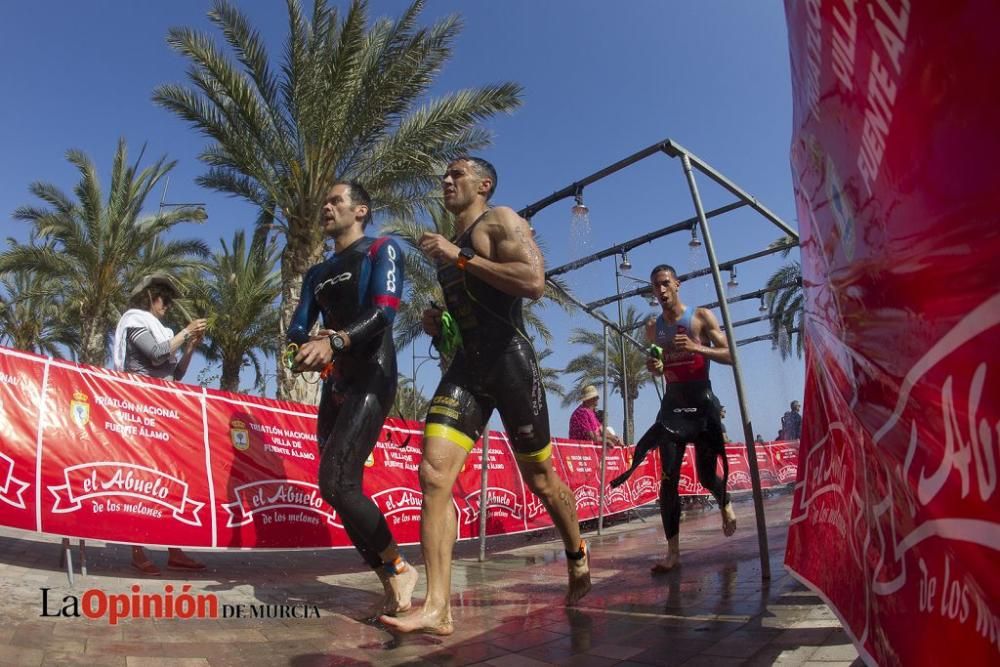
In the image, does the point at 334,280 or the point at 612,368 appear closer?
the point at 334,280

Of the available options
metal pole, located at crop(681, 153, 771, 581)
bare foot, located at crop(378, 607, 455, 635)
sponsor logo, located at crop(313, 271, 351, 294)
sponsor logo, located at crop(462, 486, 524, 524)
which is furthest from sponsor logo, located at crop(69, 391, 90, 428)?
metal pole, located at crop(681, 153, 771, 581)

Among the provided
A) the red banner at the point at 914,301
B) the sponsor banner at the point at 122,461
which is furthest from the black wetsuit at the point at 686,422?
the sponsor banner at the point at 122,461

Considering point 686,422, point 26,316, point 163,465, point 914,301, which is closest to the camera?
point 914,301

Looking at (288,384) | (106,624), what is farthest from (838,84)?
(288,384)

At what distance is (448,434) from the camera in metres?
2.68

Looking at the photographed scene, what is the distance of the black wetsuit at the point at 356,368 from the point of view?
9.31 ft

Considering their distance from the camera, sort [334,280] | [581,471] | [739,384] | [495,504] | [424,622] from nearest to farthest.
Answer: [424,622], [334,280], [739,384], [495,504], [581,471]

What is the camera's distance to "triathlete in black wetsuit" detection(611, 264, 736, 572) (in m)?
4.20

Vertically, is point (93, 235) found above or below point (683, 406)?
above

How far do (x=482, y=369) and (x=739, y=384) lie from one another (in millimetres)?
1772

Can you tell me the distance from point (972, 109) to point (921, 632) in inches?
30.5

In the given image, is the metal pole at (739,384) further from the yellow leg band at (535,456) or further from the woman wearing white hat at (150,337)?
the woman wearing white hat at (150,337)

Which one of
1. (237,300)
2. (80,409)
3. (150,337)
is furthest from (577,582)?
(237,300)

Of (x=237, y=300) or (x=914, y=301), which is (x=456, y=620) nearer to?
(x=914, y=301)
